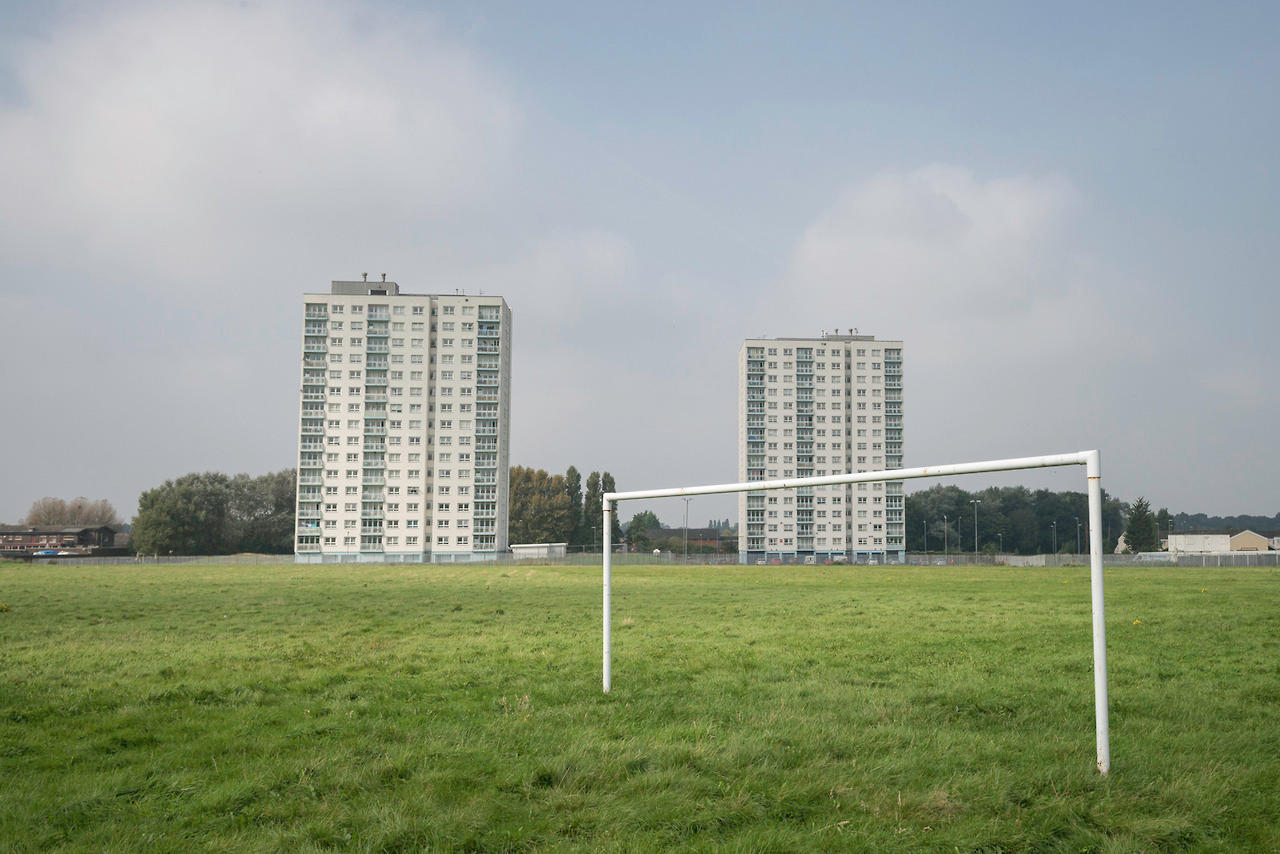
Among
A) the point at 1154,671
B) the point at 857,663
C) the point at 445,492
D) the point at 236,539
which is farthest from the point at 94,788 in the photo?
the point at 236,539

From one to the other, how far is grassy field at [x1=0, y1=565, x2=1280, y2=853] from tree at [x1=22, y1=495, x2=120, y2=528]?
165340 millimetres

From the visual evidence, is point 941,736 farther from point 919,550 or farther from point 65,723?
point 919,550

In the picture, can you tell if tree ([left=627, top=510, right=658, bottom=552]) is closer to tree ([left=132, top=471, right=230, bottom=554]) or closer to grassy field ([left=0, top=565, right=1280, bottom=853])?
tree ([left=132, top=471, right=230, bottom=554])

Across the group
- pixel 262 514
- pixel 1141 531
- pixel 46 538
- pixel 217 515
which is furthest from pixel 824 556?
pixel 46 538

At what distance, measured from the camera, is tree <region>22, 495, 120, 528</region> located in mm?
150375

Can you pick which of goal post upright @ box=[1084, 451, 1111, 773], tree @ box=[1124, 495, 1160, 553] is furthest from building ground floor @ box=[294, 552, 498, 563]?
goal post upright @ box=[1084, 451, 1111, 773]

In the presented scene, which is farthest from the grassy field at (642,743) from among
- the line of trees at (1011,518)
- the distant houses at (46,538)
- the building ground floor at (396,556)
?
the distant houses at (46,538)

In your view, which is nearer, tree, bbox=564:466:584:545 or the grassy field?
the grassy field

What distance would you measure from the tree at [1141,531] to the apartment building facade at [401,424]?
283 ft

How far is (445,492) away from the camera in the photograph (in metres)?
109

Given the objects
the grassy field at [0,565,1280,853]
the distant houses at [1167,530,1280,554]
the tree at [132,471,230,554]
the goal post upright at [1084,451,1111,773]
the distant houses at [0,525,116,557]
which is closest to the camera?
the grassy field at [0,565,1280,853]

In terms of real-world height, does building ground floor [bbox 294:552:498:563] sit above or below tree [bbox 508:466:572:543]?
below

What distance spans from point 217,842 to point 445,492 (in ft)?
351

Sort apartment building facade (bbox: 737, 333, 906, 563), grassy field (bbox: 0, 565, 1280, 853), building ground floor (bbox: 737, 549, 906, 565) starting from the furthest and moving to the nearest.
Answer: apartment building facade (bbox: 737, 333, 906, 563), building ground floor (bbox: 737, 549, 906, 565), grassy field (bbox: 0, 565, 1280, 853)
